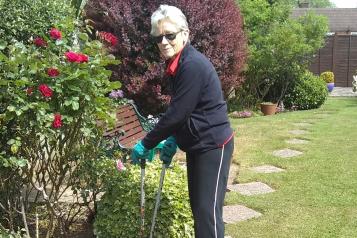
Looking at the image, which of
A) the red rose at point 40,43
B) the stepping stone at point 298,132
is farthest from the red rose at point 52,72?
the stepping stone at point 298,132

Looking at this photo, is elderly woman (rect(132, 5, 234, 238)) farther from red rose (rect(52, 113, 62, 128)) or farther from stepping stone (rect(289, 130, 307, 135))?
stepping stone (rect(289, 130, 307, 135))

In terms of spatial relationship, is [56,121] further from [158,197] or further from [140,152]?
[158,197]

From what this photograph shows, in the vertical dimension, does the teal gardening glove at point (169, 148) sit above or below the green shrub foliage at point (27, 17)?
below

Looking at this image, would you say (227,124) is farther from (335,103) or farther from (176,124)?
(335,103)

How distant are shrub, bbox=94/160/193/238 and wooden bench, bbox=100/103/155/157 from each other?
117cm

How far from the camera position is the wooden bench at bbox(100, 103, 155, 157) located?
16.0 feet

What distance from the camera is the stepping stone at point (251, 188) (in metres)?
5.05

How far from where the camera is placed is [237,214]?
14.4 feet

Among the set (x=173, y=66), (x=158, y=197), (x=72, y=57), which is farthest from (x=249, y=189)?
(x=72, y=57)

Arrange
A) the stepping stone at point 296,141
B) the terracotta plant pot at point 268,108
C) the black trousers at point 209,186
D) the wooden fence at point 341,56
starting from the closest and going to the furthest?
the black trousers at point 209,186 < the stepping stone at point 296,141 < the terracotta plant pot at point 268,108 < the wooden fence at point 341,56

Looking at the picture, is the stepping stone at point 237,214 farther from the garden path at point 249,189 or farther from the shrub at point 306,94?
the shrub at point 306,94

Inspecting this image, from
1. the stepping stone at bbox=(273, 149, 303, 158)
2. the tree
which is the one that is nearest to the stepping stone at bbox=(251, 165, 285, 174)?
the stepping stone at bbox=(273, 149, 303, 158)

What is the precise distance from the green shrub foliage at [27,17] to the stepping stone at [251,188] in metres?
2.70

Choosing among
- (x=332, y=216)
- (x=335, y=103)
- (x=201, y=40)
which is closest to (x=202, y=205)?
(x=332, y=216)
